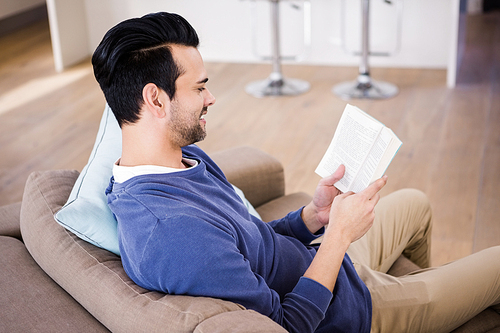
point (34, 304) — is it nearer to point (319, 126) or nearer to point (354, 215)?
point (354, 215)

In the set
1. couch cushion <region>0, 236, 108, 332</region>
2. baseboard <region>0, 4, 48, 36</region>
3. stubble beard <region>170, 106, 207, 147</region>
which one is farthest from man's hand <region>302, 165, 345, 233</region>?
baseboard <region>0, 4, 48, 36</region>

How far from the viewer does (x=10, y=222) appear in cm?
148

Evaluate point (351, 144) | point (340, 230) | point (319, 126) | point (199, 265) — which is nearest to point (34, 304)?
point (199, 265)

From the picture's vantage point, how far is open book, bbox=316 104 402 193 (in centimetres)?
118

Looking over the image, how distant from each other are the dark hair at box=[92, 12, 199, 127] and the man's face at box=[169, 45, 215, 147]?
0.02 metres

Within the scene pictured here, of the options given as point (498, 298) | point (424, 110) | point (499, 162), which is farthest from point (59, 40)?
point (498, 298)

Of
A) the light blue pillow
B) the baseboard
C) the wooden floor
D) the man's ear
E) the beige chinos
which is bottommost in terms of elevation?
the wooden floor

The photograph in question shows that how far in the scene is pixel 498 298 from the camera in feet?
4.52

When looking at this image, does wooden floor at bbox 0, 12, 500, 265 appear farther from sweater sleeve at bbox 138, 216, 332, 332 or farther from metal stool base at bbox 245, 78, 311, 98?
sweater sleeve at bbox 138, 216, 332, 332

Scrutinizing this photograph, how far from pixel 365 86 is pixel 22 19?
13.5 ft

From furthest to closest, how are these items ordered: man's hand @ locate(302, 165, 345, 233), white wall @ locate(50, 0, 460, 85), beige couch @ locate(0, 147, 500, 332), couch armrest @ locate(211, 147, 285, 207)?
white wall @ locate(50, 0, 460, 85), couch armrest @ locate(211, 147, 285, 207), man's hand @ locate(302, 165, 345, 233), beige couch @ locate(0, 147, 500, 332)

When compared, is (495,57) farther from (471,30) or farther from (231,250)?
(231,250)

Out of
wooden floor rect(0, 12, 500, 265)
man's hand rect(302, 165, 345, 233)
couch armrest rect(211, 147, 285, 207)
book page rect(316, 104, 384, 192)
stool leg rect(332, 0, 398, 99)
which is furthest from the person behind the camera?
stool leg rect(332, 0, 398, 99)

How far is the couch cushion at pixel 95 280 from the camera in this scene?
3.07ft
